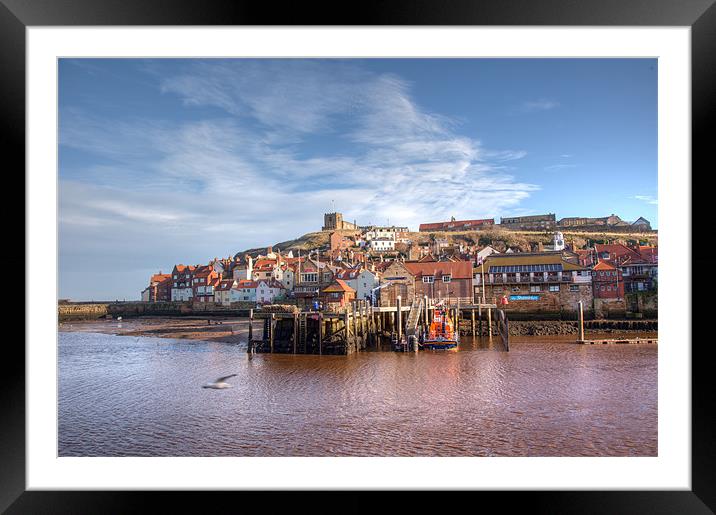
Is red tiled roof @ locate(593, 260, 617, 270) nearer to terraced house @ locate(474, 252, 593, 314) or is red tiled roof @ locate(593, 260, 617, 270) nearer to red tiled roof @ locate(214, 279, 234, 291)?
terraced house @ locate(474, 252, 593, 314)

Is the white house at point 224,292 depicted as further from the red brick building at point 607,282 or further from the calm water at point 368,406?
the red brick building at point 607,282

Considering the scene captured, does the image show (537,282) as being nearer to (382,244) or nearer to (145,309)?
(382,244)

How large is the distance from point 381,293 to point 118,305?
16.9 metres

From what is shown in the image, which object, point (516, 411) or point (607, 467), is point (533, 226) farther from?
point (607, 467)

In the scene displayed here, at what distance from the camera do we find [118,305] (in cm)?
2769

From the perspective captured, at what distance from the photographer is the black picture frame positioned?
3.04 metres

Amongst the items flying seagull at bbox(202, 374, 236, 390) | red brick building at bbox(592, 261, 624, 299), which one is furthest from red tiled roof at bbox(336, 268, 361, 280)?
flying seagull at bbox(202, 374, 236, 390)

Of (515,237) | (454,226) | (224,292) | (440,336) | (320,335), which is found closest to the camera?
(320,335)

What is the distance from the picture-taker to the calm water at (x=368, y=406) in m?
5.78

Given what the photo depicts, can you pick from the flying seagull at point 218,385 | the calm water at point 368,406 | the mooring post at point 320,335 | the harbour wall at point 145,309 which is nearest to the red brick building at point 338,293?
the mooring post at point 320,335

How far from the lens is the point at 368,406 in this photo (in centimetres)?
735
